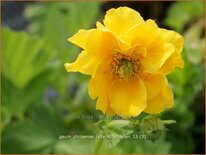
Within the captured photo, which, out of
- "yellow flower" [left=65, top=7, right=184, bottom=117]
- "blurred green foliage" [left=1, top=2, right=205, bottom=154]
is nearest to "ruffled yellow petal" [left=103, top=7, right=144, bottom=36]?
"yellow flower" [left=65, top=7, right=184, bottom=117]

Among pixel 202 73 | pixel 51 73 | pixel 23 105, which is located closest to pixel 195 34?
pixel 202 73

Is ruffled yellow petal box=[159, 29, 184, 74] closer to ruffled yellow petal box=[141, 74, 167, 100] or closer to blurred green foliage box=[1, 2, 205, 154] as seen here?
ruffled yellow petal box=[141, 74, 167, 100]

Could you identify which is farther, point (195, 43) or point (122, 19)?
point (195, 43)

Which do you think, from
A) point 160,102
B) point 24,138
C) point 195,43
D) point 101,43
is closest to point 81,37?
point 101,43

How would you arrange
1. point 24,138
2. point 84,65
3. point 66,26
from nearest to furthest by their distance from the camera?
1. point 84,65
2. point 24,138
3. point 66,26

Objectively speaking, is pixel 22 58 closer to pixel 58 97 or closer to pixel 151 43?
pixel 58 97

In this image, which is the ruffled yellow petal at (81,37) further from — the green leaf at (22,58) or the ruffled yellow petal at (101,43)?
the green leaf at (22,58)

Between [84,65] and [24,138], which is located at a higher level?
[84,65]

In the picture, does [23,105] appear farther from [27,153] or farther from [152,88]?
[152,88]
